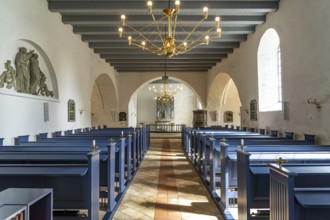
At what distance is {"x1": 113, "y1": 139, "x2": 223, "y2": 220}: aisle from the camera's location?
3951mm

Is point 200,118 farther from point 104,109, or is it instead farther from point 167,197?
point 167,197

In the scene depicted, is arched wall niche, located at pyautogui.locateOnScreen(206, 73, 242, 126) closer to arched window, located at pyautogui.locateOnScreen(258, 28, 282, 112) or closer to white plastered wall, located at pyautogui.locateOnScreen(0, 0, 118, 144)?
arched window, located at pyautogui.locateOnScreen(258, 28, 282, 112)

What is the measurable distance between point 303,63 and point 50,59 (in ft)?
21.4

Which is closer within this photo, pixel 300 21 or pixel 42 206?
pixel 42 206

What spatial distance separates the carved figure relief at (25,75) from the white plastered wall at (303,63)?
636cm

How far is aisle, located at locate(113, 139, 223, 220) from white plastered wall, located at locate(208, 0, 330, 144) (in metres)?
2.79

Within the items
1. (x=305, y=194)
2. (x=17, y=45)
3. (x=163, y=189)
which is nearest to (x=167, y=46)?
(x=163, y=189)

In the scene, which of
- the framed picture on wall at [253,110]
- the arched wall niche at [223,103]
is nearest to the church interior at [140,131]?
the framed picture on wall at [253,110]

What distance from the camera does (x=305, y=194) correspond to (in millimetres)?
1885

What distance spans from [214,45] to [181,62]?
10.8ft

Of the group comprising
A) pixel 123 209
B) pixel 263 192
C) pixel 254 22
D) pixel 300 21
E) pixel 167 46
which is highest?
pixel 254 22

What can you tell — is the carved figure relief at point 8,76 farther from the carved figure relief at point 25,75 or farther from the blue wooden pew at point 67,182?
the blue wooden pew at point 67,182

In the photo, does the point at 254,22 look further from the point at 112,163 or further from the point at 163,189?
the point at 112,163

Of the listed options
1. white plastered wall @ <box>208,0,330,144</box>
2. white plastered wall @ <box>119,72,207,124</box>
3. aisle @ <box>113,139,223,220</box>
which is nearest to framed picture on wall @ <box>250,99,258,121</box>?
white plastered wall @ <box>208,0,330,144</box>
